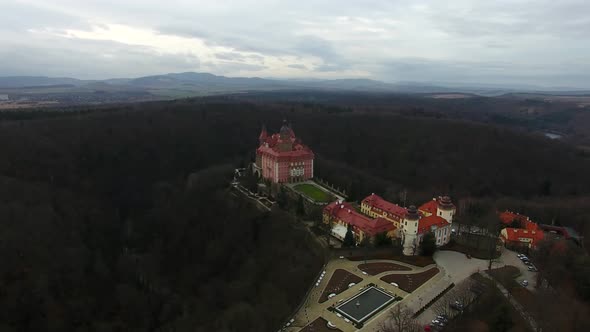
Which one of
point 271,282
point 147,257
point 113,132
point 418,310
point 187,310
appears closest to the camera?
point 418,310

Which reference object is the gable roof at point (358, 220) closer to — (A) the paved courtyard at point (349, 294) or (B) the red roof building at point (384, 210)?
(B) the red roof building at point (384, 210)

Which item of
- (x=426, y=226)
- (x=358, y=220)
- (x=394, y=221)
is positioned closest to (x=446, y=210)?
(x=426, y=226)

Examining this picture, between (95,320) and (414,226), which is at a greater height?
(414,226)

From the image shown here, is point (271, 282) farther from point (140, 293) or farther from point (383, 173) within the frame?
point (383, 173)

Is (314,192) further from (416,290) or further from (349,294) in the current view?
(416,290)

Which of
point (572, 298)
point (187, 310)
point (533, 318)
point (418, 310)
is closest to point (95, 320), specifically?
point (187, 310)
